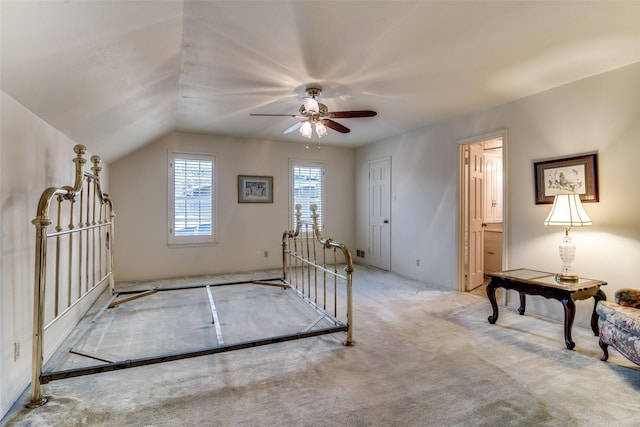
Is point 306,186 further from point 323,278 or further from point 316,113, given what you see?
point 316,113

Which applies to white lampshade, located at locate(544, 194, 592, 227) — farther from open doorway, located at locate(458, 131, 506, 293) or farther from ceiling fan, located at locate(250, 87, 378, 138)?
ceiling fan, located at locate(250, 87, 378, 138)

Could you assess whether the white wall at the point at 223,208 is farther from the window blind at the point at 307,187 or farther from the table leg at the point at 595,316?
the table leg at the point at 595,316

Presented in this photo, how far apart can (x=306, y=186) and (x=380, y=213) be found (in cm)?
158

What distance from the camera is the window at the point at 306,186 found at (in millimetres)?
6230


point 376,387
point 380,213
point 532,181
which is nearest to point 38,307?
point 376,387

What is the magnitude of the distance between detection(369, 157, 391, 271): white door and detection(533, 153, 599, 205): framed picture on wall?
263 cm

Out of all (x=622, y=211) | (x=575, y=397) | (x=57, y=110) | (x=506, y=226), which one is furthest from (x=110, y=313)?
(x=622, y=211)

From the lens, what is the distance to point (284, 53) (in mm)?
2564

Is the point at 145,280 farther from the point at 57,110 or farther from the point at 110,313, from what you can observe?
the point at 57,110

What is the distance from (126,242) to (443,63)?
16.7ft

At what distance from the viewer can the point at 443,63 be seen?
2770 millimetres

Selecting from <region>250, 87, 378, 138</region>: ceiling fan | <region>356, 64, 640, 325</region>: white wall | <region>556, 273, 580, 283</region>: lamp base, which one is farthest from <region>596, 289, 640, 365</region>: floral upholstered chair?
<region>250, 87, 378, 138</region>: ceiling fan

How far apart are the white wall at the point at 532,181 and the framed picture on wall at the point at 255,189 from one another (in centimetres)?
256

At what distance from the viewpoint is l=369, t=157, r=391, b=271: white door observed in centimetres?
587
